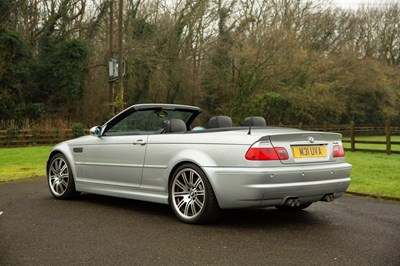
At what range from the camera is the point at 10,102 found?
30.8 m

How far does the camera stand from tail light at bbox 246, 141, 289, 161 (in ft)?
17.6

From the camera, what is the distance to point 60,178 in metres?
7.75

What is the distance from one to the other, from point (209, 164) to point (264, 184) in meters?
0.67

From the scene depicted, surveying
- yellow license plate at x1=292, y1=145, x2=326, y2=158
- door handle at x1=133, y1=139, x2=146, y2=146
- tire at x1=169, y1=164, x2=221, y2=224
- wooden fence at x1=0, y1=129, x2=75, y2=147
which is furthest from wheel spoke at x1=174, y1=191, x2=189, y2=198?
wooden fence at x1=0, y1=129, x2=75, y2=147

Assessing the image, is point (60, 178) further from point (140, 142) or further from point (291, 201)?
point (291, 201)

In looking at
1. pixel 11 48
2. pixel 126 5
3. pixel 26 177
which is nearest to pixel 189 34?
pixel 126 5

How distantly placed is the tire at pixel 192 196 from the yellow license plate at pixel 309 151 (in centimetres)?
105

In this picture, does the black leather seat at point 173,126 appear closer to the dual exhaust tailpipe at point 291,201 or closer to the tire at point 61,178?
the dual exhaust tailpipe at point 291,201

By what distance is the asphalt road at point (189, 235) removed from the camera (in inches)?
170

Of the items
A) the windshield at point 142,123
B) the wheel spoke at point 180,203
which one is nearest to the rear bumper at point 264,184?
the wheel spoke at point 180,203

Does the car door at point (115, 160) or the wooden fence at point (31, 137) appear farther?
the wooden fence at point (31, 137)

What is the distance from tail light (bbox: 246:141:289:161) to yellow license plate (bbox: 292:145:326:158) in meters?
0.22

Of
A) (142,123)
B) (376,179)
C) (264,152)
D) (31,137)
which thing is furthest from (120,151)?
(31,137)

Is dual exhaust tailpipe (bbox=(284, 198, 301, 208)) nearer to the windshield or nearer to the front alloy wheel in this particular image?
the windshield
